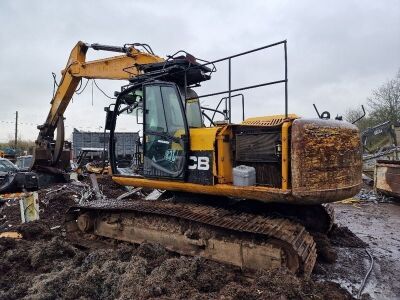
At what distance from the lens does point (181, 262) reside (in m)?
4.50

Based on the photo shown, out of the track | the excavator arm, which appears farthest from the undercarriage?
the excavator arm

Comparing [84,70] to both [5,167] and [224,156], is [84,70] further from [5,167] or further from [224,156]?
[5,167]

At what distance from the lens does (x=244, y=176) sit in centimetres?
469

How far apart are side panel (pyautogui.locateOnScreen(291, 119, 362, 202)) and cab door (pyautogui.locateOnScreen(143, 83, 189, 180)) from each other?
Result: 1.63m

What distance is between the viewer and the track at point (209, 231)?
4.26m

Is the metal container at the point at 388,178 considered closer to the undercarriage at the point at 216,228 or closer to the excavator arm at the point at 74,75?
the undercarriage at the point at 216,228

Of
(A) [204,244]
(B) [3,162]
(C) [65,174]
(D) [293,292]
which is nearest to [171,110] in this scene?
(A) [204,244]

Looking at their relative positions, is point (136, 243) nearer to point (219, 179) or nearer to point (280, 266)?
point (219, 179)

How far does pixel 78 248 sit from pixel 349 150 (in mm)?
4290

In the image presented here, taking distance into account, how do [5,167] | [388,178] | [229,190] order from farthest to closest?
[5,167]
[388,178]
[229,190]

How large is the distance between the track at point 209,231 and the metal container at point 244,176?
1.54ft

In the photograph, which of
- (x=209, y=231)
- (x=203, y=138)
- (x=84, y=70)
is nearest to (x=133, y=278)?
(x=209, y=231)

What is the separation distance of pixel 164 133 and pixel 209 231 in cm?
158

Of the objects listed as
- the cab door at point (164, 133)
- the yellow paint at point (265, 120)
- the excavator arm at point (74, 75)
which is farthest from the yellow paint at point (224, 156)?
the excavator arm at point (74, 75)
